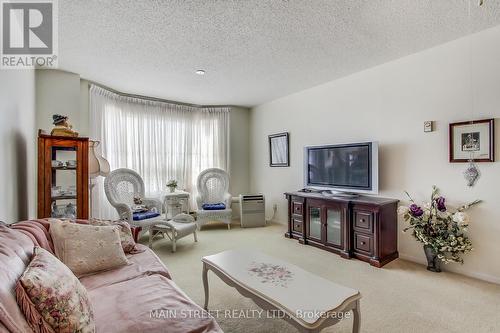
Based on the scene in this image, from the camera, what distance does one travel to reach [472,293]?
89.4 inches

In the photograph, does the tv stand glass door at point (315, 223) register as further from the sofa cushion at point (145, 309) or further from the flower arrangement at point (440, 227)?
the sofa cushion at point (145, 309)

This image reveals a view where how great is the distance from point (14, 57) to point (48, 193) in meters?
1.38

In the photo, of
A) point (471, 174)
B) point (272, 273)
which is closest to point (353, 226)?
point (471, 174)

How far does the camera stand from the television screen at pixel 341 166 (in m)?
3.29

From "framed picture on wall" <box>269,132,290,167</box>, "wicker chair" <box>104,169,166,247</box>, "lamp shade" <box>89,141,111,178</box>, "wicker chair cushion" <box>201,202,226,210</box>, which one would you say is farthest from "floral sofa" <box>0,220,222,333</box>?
"framed picture on wall" <box>269,132,290,167</box>

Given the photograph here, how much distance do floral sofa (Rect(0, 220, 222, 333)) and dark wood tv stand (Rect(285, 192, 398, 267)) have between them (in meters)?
2.36

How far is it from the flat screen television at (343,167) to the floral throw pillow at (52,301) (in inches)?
124

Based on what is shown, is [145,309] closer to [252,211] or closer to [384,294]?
[384,294]

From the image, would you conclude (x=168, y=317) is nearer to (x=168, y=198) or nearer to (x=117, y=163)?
(x=168, y=198)

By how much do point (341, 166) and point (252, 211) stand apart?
203 centimetres

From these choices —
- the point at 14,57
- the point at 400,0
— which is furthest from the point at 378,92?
the point at 14,57

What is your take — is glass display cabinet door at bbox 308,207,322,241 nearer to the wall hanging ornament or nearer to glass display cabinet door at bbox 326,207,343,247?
glass display cabinet door at bbox 326,207,343,247

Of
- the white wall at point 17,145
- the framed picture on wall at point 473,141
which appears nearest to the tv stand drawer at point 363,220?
the framed picture on wall at point 473,141

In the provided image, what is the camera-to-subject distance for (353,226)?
3.18 m
